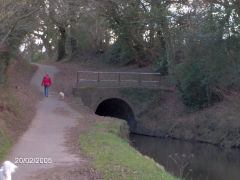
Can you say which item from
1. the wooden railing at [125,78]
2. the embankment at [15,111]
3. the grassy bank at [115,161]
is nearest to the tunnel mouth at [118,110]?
the wooden railing at [125,78]

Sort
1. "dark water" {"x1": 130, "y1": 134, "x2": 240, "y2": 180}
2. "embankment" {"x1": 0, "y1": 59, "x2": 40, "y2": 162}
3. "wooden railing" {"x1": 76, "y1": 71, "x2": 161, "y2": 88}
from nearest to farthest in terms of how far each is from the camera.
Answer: "embankment" {"x1": 0, "y1": 59, "x2": 40, "y2": 162}, "dark water" {"x1": 130, "y1": 134, "x2": 240, "y2": 180}, "wooden railing" {"x1": 76, "y1": 71, "x2": 161, "y2": 88}

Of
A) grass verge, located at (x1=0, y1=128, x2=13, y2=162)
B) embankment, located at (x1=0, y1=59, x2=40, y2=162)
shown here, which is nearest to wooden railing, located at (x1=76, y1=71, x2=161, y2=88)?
embankment, located at (x1=0, y1=59, x2=40, y2=162)

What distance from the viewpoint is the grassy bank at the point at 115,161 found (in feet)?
30.1

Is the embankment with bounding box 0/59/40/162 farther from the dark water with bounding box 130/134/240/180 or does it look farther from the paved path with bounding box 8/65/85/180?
the dark water with bounding box 130/134/240/180

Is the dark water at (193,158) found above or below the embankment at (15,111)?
below

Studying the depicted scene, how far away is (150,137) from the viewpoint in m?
26.5

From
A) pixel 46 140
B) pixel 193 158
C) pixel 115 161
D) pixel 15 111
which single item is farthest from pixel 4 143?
pixel 193 158

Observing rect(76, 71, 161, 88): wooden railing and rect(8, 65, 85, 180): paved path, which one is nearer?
rect(8, 65, 85, 180): paved path

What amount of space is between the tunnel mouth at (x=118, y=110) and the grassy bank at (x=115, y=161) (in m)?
13.6

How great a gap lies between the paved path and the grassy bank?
2.31ft

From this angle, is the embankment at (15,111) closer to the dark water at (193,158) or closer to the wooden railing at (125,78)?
the wooden railing at (125,78)

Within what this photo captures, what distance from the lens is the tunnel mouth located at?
95.8 feet

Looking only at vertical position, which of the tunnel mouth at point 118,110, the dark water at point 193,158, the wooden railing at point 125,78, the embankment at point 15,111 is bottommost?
the dark water at point 193,158
